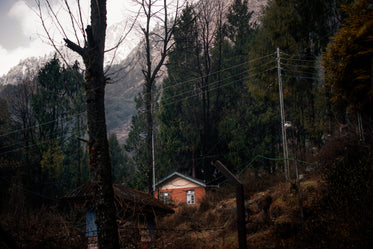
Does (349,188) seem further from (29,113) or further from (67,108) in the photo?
(29,113)

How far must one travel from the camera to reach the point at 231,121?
92.0ft

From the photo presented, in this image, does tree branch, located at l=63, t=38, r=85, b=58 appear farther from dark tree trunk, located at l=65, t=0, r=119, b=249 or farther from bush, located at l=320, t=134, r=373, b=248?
bush, located at l=320, t=134, r=373, b=248

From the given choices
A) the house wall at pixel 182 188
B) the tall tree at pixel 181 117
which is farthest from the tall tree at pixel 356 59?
the house wall at pixel 182 188

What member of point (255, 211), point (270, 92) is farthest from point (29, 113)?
point (255, 211)

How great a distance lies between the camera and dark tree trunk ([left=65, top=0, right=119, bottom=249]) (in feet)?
15.1

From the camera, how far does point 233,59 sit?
1266 inches

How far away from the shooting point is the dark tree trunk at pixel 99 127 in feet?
15.1

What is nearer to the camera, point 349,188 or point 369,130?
point 349,188

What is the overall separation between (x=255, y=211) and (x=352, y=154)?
5.01m

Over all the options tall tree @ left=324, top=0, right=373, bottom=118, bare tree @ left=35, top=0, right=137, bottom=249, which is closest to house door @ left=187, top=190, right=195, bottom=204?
tall tree @ left=324, top=0, right=373, bottom=118

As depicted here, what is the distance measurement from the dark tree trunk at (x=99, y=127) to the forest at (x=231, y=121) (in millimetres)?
7521

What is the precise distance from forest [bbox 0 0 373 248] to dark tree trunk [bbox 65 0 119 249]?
752cm

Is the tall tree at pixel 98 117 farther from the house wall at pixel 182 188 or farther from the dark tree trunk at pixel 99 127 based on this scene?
the house wall at pixel 182 188

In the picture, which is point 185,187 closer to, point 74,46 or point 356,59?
point 356,59
